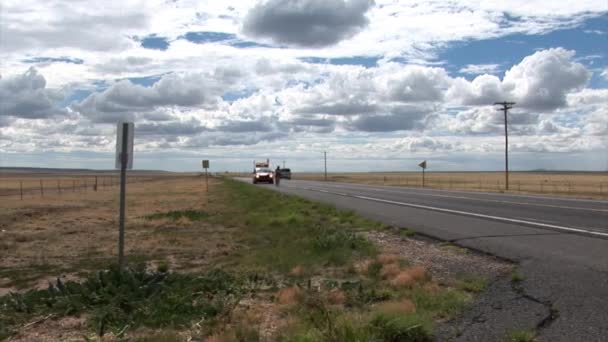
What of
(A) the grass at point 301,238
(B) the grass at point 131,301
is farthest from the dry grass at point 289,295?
(A) the grass at point 301,238

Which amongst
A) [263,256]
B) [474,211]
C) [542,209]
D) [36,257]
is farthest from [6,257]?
[542,209]

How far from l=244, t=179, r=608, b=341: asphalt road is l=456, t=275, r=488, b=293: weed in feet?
0.74

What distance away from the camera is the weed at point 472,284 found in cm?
721

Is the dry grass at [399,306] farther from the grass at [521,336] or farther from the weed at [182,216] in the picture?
the weed at [182,216]

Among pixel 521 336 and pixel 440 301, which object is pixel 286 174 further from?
pixel 521 336

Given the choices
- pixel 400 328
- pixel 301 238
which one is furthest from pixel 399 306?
pixel 301 238

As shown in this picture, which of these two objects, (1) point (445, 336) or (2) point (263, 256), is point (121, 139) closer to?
(2) point (263, 256)

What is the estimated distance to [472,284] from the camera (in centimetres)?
738

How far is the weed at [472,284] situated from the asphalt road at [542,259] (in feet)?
0.74

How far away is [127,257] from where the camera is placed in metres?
12.8

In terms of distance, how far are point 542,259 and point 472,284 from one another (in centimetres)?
250

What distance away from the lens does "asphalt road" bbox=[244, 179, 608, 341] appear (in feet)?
18.0

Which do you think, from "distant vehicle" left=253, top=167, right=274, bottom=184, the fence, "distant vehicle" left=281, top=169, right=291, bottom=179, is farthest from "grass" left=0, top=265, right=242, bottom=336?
"distant vehicle" left=281, top=169, right=291, bottom=179

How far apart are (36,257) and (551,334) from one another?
38.1 feet
